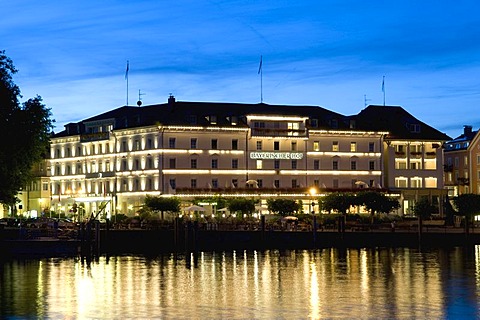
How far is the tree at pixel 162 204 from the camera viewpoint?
412 feet

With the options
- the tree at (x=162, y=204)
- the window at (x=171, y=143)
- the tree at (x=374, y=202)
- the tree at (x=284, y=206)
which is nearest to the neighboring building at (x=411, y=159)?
the tree at (x=374, y=202)

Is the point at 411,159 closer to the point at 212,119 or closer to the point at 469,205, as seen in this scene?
the point at 469,205

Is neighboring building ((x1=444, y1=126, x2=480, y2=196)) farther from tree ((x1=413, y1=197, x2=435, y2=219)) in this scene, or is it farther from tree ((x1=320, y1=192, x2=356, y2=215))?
tree ((x1=320, y1=192, x2=356, y2=215))

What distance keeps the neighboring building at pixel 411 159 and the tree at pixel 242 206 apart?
25876 mm

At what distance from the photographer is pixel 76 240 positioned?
97.1 m

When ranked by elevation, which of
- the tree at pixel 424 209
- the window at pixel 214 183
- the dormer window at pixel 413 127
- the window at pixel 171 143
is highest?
the dormer window at pixel 413 127

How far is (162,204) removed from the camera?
12562cm

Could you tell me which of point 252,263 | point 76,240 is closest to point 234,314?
point 252,263

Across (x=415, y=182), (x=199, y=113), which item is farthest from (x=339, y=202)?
(x=415, y=182)

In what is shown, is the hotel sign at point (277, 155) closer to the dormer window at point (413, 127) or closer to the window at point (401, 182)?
the window at point (401, 182)

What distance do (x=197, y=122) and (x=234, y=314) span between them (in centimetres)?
8685

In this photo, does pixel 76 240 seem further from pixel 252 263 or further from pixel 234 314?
pixel 234 314

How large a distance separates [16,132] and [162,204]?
37437 mm

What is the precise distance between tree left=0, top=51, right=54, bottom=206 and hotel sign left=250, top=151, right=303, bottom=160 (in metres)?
49.5
